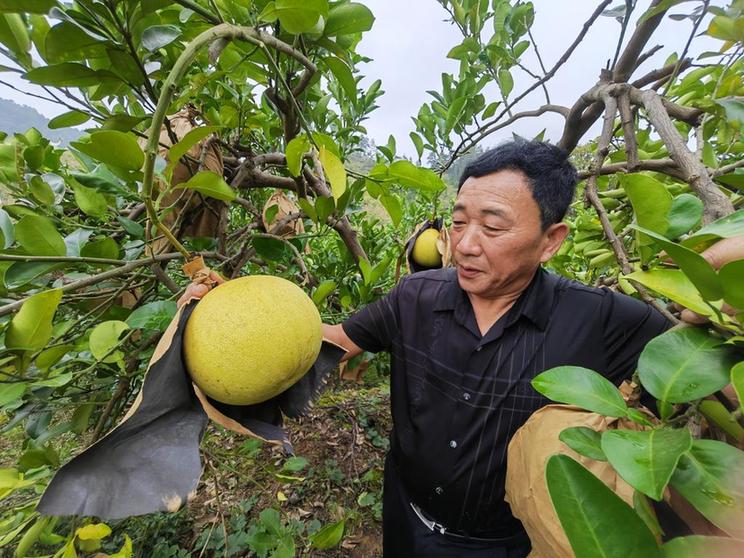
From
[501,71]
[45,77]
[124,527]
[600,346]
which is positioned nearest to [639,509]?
[600,346]

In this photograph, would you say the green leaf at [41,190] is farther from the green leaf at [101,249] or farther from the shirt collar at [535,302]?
the shirt collar at [535,302]

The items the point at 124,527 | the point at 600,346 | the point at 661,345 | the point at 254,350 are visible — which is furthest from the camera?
the point at 124,527

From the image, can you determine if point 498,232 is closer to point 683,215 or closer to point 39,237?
point 683,215

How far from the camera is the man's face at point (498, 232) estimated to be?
99 cm

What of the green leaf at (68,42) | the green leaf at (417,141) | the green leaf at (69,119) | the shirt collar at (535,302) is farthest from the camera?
the green leaf at (417,141)

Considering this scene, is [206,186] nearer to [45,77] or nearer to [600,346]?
[45,77]

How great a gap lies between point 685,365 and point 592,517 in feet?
0.64

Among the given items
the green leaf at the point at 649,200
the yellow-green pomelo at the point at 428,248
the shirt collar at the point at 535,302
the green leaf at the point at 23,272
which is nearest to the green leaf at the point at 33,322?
the green leaf at the point at 23,272

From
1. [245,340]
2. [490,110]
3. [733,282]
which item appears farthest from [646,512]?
[490,110]

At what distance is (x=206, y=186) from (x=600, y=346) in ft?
3.54

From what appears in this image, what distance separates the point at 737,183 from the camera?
19.0 inches

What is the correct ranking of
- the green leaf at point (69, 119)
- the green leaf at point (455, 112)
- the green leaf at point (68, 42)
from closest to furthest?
1. the green leaf at point (68, 42)
2. the green leaf at point (69, 119)
3. the green leaf at point (455, 112)

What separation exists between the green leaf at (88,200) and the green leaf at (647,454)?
89cm

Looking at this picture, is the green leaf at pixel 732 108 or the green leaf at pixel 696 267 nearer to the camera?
the green leaf at pixel 696 267
